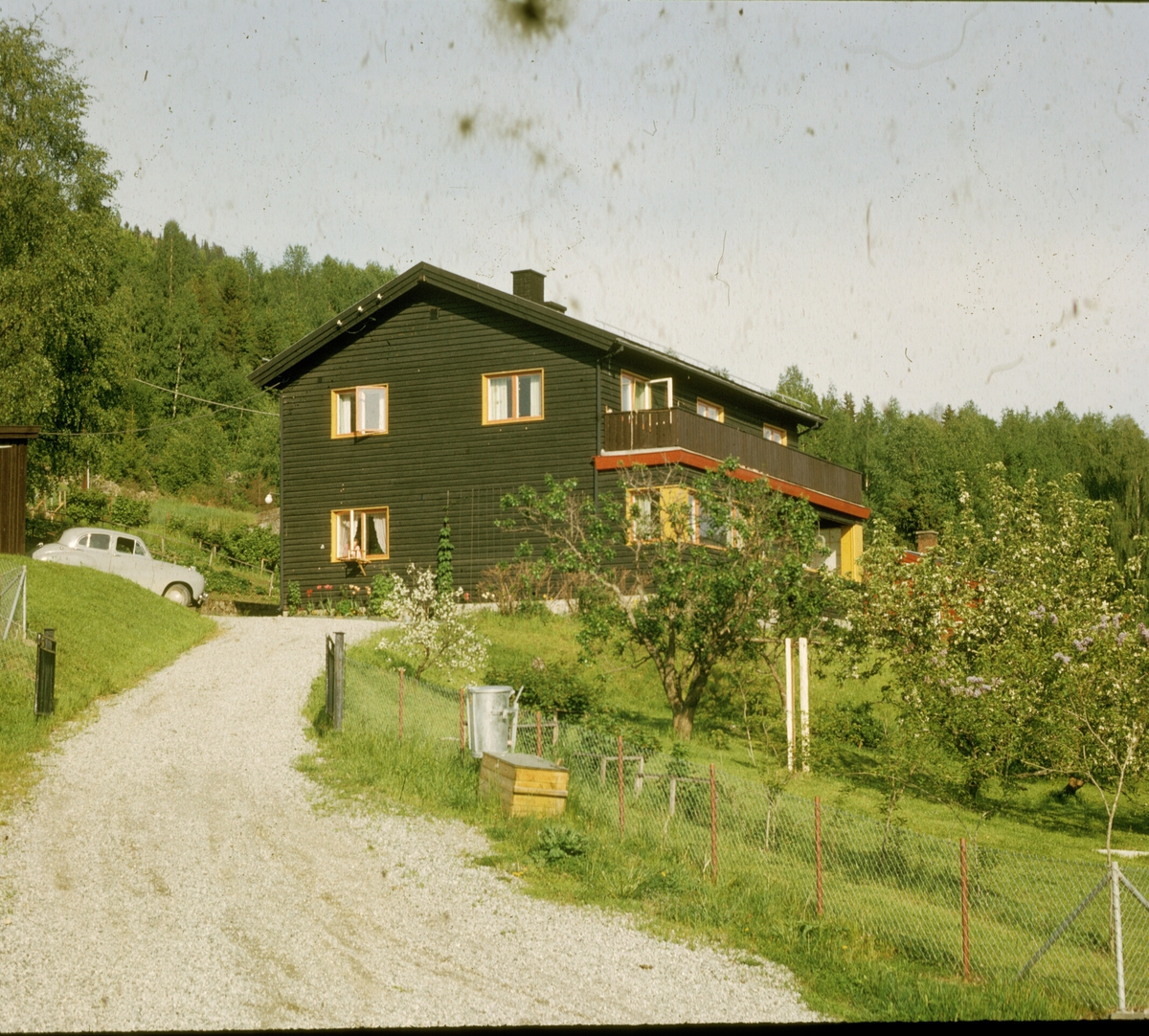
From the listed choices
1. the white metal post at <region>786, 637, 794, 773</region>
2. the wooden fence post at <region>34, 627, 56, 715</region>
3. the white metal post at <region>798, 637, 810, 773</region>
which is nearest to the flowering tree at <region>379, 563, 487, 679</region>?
the white metal post at <region>786, 637, 794, 773</region>

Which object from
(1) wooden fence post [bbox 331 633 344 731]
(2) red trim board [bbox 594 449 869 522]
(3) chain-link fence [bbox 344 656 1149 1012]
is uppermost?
(2) red trim board [bbox 594 449 869 522]

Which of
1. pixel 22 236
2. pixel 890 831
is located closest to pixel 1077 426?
pixel 22 236

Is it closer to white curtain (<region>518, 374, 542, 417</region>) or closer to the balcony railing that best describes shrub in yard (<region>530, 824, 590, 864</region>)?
the balcony railing

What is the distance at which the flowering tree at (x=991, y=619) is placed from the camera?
17.5 m

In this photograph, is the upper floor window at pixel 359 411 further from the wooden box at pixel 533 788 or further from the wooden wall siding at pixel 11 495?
the wooden box at pixel 533 788

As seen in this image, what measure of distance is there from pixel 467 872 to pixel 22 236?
29.5 metres

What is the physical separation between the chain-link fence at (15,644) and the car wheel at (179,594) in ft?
21.7

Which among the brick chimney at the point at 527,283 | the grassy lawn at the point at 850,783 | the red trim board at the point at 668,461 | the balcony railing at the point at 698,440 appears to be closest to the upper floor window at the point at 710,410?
the balcony railing at the point at 698,440

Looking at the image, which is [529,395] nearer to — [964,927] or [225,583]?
[225,583]

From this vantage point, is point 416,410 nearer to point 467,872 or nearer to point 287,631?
point 287,631

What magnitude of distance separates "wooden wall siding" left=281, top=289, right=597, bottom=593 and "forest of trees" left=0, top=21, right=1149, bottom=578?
758cm

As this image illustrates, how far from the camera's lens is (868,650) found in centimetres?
2350

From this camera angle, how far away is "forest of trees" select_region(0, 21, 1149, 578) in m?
35.4

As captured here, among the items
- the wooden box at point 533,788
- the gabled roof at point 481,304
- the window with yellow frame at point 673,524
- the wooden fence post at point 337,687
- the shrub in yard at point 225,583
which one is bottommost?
the wooden box at point 533,788
